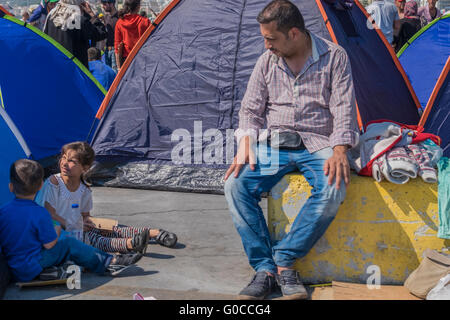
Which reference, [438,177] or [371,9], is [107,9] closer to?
[371,9]

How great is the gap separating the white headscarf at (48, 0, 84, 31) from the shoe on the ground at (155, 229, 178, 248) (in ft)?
13.3

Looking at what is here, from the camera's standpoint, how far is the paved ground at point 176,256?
386 centimetres

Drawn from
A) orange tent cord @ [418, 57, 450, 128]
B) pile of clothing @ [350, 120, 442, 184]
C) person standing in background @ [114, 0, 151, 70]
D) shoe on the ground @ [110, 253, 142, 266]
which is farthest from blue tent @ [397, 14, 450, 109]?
shoe on the ground @ [110, 253, 142, 266]

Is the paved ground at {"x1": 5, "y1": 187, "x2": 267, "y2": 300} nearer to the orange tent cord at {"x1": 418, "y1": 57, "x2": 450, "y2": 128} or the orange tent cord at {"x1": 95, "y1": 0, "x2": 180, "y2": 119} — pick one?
the orange tent cord at {"x1": 95, "y1": 0, "x2": 180, "y2": 119}

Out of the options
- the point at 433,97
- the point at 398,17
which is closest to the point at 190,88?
the point at 433,97

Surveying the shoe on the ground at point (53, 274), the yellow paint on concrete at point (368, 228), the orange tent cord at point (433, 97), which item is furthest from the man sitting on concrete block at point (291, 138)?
the orange tent cord at point (433, 97)

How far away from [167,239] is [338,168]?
1.41 m

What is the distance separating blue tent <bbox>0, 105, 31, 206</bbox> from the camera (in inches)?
186

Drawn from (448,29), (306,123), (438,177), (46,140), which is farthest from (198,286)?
(448,29)

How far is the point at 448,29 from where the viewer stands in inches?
353

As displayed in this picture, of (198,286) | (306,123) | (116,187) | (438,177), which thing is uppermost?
(306,123)

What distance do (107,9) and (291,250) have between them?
28.8 feet
